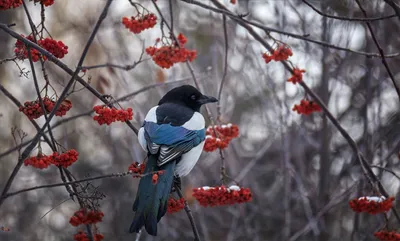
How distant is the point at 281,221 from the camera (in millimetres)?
6609

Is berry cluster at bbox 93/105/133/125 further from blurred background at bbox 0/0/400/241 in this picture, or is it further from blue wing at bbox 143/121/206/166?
blurred background at bbox 0/0/400/241

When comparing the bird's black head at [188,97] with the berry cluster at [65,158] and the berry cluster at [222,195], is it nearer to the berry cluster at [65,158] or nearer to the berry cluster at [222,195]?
the berry cluster at [222,195]

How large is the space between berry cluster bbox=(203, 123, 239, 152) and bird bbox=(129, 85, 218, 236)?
20cm

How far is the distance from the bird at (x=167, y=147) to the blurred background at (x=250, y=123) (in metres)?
0.90

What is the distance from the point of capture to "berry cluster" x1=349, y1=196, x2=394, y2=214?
139 inches

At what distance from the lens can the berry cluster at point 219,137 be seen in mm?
3771

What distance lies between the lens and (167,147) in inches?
151

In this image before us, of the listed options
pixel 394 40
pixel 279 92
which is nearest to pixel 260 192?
pixel 279 92

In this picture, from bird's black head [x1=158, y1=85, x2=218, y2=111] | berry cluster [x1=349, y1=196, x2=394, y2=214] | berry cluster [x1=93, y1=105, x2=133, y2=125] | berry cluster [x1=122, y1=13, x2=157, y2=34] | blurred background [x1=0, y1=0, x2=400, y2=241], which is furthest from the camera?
blurred background [x1=0, y1=0, x2=400, y2=241]

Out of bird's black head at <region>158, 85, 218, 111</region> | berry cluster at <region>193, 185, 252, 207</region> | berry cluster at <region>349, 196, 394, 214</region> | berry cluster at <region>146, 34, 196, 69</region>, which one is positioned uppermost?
bird's black head at <region>158, 85, 218, 111</region>

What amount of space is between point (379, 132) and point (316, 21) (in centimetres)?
124

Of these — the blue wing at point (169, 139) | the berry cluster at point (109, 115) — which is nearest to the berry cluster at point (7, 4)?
the berry cluster at point (109, 115)

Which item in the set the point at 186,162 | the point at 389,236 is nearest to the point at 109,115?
the point at 186,162

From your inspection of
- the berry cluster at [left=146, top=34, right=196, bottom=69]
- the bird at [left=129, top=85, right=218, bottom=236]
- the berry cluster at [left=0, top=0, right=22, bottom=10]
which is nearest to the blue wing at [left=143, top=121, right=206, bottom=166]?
the bird at [left=129, top=85, right=218, bottom=236]
